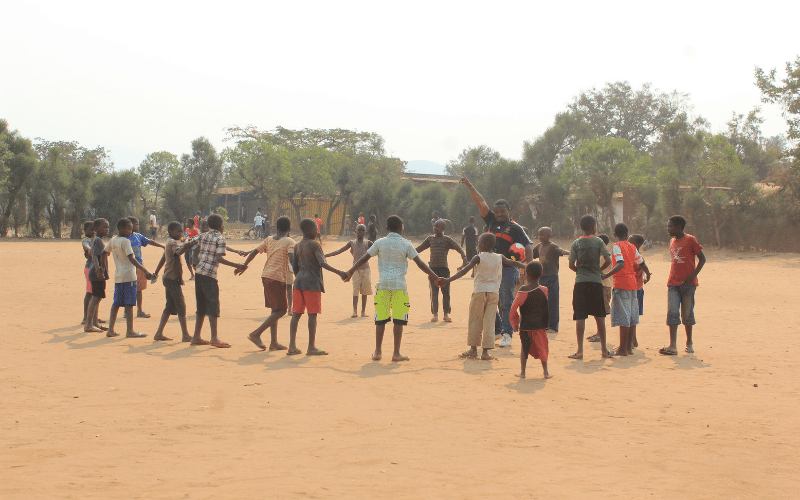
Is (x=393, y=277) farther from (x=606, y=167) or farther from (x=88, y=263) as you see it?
(x=606, y=167)

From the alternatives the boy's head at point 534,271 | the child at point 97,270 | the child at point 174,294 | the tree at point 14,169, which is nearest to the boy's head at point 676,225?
the boy's head at point 534,271

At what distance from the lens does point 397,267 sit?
8.10 m

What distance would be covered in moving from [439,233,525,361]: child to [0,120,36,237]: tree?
122 feet

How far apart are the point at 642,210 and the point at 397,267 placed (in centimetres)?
2892

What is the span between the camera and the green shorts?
8.09 metres

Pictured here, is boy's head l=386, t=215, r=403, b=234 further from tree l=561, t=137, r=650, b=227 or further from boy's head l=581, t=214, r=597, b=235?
tree l=561, t=137, r=650, b=227

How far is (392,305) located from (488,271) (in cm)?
129

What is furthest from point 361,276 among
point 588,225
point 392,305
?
point 588,225

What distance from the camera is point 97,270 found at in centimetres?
979

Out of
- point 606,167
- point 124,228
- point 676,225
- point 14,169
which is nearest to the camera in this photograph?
point 676,225

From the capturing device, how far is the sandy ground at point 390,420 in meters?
4.33

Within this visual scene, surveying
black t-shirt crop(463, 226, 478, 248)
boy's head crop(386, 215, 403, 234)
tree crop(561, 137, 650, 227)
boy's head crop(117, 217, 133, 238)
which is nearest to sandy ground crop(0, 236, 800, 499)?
boy's head crop(117, 217, 133, 238)

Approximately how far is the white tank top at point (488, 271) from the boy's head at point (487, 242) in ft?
0.21

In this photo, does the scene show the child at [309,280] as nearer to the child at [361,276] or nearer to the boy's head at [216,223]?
the boy's head at [216,223]
